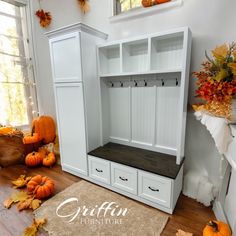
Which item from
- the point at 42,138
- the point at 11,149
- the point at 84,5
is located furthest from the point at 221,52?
the point at 11,149

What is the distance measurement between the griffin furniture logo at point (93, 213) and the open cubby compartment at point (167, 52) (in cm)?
150

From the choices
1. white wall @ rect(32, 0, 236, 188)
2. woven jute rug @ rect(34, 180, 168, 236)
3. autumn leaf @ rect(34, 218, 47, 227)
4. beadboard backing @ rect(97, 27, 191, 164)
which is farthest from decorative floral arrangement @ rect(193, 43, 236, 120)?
autumn leaf @ rect(34, 218, 47, 227)

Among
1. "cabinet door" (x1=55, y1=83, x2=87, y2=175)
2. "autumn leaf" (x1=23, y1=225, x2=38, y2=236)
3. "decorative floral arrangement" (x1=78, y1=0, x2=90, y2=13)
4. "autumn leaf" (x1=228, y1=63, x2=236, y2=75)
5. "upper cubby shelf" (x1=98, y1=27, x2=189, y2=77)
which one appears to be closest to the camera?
"autumn leaf" (x1=228, y1=63, x2=236, y2=75)

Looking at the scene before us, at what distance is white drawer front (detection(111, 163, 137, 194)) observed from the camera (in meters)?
1.68

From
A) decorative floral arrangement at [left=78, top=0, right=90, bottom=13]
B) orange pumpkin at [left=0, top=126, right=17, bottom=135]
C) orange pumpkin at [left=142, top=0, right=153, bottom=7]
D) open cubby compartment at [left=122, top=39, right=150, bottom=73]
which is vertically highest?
decorative floral arrangement at [left=78, top=0, right=90, bottom=13]

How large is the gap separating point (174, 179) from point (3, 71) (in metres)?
2.90

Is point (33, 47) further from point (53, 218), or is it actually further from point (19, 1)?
point (53, 218)

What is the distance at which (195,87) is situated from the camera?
171 centimetres

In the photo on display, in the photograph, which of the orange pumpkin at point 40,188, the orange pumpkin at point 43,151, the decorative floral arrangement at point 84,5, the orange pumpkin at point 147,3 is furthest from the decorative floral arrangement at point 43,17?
the orange pumpkin at point 40,188

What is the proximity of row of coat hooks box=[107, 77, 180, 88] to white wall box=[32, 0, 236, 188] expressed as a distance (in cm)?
20

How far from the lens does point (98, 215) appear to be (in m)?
1.51

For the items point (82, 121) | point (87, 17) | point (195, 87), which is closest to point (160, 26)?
point (195, 87)

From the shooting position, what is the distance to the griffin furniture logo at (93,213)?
1.45 meters

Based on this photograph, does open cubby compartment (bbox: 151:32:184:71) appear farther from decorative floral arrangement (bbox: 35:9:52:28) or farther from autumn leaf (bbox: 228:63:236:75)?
decorative floral arrangement (bbox: 35:9:52:28)
